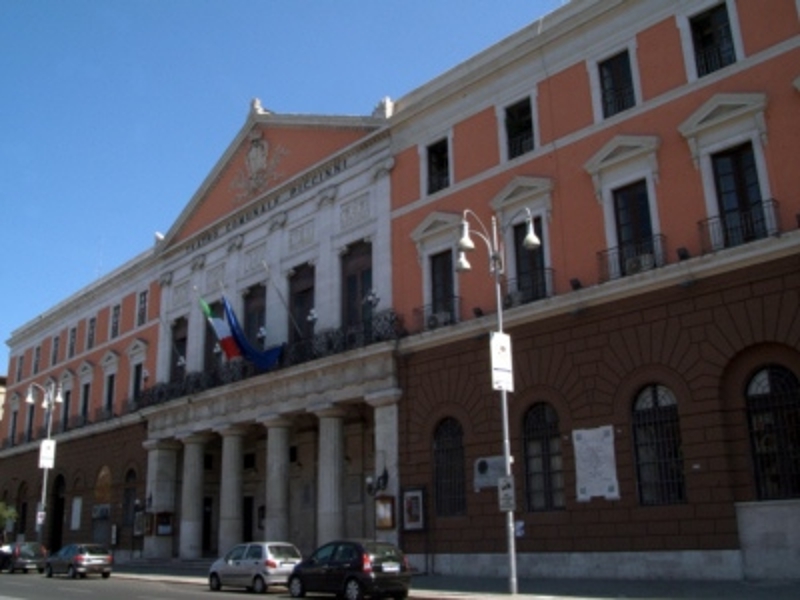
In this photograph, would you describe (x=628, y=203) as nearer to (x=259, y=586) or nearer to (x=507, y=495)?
(x=507, y=495)

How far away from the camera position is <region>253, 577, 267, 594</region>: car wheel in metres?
23.8

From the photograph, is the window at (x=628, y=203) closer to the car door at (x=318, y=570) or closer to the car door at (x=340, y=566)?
the car door at (x=340, y=566)

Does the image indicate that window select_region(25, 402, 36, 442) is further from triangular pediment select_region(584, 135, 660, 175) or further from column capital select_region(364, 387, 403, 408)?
triangular pediment select_region(584, 135, 660, 175)

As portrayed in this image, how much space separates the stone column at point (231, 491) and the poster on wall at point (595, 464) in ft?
55.2

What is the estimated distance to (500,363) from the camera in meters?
19.8

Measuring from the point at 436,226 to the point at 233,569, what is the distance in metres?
12.6

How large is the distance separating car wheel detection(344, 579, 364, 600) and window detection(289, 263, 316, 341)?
1437 cm

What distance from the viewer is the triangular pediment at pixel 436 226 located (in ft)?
90.2

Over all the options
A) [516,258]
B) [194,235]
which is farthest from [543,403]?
[194,235]

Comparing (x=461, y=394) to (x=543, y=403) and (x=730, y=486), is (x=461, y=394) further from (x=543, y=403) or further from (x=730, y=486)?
(x=730, y=486)

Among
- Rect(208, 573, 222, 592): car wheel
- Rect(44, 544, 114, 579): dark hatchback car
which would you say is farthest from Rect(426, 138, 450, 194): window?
Rect(44, 544, 114, 579): dark hatchback car

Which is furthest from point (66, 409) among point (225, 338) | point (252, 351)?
point (252, 351)

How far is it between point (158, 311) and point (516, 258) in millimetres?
23558

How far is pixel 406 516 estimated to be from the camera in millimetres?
26625
